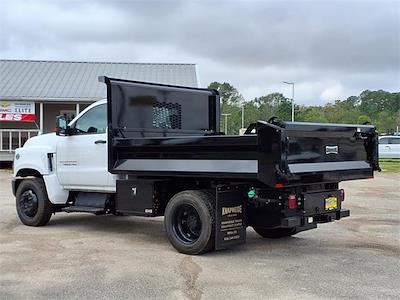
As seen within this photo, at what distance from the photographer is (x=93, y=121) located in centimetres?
933

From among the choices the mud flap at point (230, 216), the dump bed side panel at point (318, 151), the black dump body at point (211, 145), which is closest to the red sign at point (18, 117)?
the black dump body at point (211, 145)

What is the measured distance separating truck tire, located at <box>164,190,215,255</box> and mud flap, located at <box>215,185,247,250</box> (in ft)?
0.36

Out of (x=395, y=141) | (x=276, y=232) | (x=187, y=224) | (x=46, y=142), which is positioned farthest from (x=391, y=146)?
(x=187, y=224)

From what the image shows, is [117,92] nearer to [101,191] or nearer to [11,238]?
[101,191]

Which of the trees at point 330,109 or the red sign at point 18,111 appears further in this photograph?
the trees at point 330,109

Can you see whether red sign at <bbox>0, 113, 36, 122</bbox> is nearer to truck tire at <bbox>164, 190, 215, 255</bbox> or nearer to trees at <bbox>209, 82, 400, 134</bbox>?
truck tire at <bbox>164, 190, 215, 255</bbox>

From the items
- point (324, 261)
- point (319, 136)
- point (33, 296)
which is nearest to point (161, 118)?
point (319, 136)

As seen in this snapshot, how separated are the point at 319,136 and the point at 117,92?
124 inches

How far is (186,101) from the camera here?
9.53 metres

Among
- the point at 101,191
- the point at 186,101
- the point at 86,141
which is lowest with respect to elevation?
the point at 101,191

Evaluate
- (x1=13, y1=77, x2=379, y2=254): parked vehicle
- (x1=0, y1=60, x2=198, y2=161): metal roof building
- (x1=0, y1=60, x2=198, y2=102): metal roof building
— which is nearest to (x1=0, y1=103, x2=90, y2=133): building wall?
(x1=0, y1=60, x2=198, y2=161): metal roof building

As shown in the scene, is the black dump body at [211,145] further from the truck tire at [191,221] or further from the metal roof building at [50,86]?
the metal roof building at [50,86]

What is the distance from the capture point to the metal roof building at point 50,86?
2555 centimetres

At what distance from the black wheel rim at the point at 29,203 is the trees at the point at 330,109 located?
48918mm
